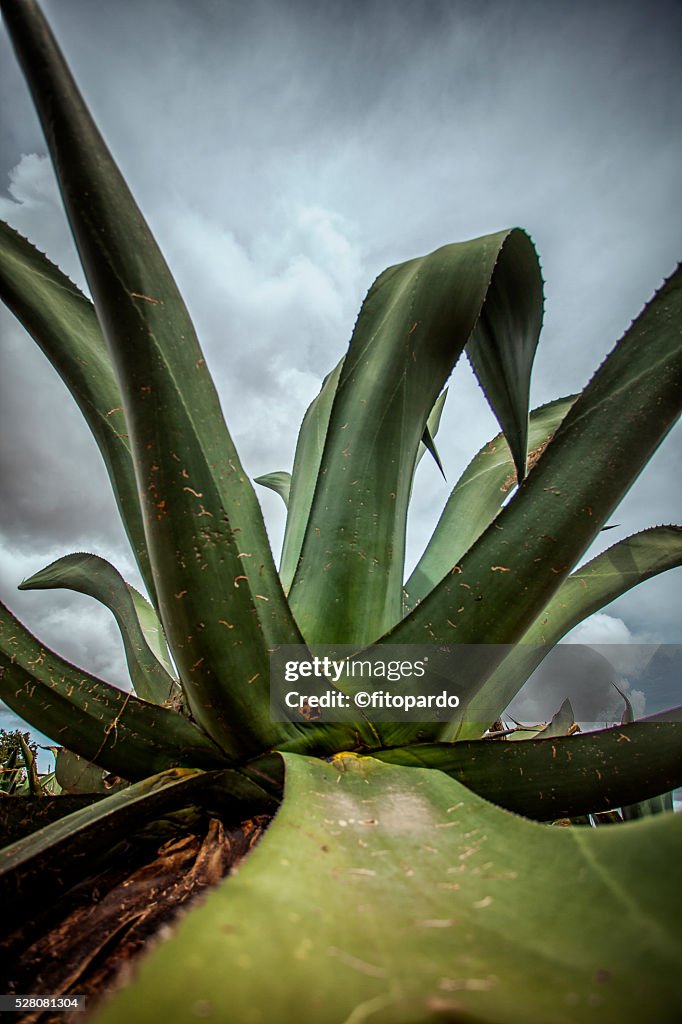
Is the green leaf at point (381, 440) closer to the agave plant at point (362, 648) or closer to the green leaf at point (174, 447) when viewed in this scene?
the agave plant at point (362, 648)

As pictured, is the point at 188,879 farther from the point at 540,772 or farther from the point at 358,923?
the point at 540,772

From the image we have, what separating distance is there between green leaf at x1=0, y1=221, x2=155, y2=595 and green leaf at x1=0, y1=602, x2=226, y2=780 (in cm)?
17

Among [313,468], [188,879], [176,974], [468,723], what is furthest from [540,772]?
[313,468]

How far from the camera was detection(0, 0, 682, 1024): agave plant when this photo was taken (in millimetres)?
203

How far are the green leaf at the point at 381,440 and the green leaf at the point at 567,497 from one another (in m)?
0.14

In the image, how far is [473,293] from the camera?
29.4 inches

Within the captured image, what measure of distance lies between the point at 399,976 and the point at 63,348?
0.80 m

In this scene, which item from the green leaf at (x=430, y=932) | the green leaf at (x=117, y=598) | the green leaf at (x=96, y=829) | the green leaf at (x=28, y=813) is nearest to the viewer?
the green leaf at (x=430, y=932)

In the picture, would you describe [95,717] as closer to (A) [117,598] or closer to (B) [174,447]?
(B) [174,447]

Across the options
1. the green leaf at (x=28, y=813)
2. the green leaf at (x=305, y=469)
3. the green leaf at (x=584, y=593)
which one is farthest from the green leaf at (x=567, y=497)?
the green leaf at (x=305, y=469)

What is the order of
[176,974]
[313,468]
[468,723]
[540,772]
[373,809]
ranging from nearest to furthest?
[176,974] → [373,809] → [540,772] → [468,723] → [313,468]

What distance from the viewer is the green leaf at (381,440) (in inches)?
28.5

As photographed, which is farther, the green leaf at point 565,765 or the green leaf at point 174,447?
the green leaf at point 565,765

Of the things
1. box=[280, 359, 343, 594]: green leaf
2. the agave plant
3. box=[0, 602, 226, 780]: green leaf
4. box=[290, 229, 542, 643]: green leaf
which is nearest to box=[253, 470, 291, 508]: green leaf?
box=[280, 359, 343, 594]: green leaf
